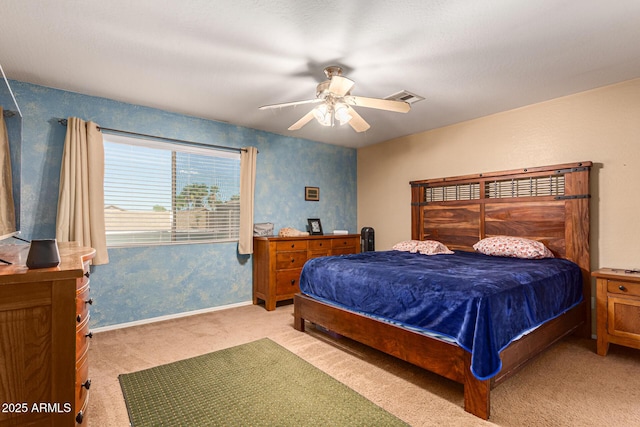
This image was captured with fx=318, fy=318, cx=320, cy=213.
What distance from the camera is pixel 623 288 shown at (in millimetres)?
2631

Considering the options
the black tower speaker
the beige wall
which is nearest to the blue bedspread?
the beige wall

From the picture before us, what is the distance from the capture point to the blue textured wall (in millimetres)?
3096

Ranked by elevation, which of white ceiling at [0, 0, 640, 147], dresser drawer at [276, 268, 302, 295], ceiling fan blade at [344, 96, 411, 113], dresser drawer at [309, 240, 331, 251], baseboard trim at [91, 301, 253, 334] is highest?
white ceiling at [0, 0, 640, 147]

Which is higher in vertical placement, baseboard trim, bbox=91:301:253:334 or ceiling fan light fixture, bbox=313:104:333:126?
ceiling fan light fixture, bbox=313:104:333:126

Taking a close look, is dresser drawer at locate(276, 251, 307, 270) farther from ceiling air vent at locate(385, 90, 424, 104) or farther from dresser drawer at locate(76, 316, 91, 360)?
dresser drawer at locate(76, 316, 91, 360)

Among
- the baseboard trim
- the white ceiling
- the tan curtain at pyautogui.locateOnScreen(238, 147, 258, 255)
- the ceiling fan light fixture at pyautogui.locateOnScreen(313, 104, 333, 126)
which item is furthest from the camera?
the tan curtain at pyautogui.locateOnScreen(238, 147, 258, 255)

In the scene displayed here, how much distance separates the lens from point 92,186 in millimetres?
3266

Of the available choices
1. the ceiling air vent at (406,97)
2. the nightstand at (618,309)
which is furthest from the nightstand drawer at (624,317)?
the ceiling air vent at (406,97)

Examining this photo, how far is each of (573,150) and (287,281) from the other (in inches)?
142

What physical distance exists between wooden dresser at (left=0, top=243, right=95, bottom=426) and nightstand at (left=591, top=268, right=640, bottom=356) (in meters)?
3.71

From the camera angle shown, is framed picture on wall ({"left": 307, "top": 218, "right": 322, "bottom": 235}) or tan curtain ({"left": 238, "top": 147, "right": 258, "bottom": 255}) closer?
tan curtain ({"left": 238, "top": 147, "right": 258, "bottom": 255})

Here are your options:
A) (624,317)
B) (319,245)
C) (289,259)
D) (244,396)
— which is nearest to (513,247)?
(624,317)

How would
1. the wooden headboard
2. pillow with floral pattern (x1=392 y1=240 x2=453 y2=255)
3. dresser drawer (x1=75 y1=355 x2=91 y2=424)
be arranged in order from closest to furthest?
dresser drawer (x1=75 y1=355 x2=91 y2=424)
the wooden headboard
pillow with floral pattern (x1=392 y1=240 x2=453 y2=255)

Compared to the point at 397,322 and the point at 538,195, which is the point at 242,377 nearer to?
the point at 397,322
